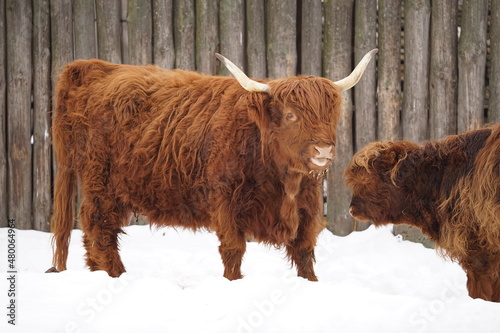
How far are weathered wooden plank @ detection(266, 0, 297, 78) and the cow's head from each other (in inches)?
88.7

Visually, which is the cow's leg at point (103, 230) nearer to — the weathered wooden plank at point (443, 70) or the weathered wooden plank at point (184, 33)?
the weathered wooden plank at point (184, 33)

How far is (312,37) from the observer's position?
7.14m

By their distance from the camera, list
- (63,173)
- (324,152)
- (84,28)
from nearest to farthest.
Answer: (324,152)
(63,173)
(84,28)

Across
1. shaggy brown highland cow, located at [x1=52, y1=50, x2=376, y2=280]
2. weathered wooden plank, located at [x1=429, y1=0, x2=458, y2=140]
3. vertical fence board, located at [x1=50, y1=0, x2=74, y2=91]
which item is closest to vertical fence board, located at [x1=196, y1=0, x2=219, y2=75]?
shaggy brown highland cow, located at [x1=52, y1=50, x2=376, y2=280]

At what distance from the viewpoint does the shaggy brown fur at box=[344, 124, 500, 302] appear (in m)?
4.57

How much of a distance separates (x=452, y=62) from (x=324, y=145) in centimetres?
302

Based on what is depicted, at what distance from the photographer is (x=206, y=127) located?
525 centimetres

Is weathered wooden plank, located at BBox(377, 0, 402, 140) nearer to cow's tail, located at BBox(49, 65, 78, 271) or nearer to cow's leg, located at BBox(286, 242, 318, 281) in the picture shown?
cow's leg, located at BBox(286, 242, 318, 281)

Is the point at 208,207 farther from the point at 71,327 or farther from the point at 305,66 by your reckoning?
the point at 305,66

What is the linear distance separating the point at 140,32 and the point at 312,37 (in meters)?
1.80

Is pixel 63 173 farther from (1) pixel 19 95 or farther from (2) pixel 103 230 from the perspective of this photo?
(1) pixel 19 95

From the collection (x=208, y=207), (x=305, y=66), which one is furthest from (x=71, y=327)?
(x=305, y=66)

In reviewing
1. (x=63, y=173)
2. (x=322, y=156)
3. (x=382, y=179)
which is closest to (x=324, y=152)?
(x=322, y=156)

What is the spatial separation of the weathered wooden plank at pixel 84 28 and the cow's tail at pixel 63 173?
1342 millimetres
